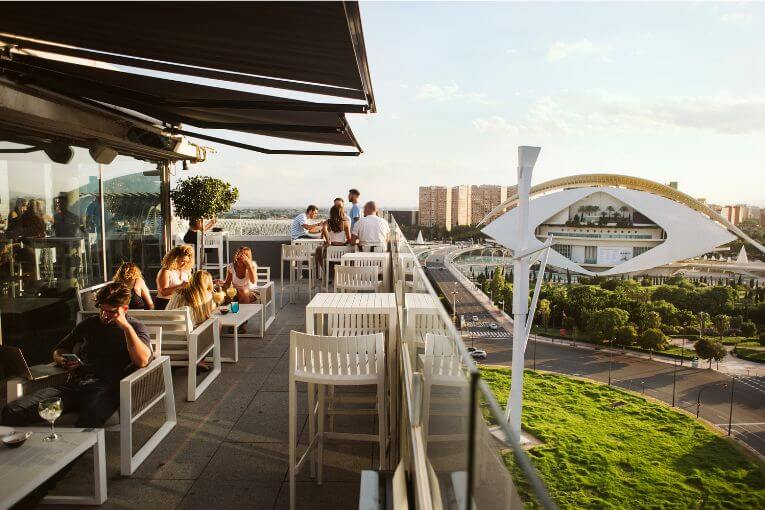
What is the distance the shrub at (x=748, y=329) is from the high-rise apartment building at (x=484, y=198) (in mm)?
48257

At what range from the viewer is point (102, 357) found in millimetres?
3045

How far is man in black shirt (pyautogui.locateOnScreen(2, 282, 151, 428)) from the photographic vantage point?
2854 mm

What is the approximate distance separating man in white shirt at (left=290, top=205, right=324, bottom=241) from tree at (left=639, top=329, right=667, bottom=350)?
136ft

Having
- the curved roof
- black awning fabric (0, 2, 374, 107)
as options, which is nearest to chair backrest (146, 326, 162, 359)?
black awning fabric (0, 2, 374, 107)

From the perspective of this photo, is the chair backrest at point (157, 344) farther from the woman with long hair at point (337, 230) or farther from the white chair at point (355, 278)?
the woman with long hair at point (337, 230)

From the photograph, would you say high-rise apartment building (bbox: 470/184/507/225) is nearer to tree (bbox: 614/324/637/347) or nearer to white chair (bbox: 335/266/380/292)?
tree (bbox: 614/324/637/347)

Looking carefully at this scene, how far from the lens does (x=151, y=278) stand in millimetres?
7238

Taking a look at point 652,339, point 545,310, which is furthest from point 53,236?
point 545,310

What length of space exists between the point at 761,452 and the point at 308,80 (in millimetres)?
35095

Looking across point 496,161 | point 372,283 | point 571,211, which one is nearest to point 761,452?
point 372,283

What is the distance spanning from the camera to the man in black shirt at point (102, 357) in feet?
9.36

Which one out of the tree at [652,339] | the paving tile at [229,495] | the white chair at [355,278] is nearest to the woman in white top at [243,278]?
the white chair at [355,278]

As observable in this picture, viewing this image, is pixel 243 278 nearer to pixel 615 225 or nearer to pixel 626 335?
pixel 626 335

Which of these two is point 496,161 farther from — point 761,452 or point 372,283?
point 372,283
